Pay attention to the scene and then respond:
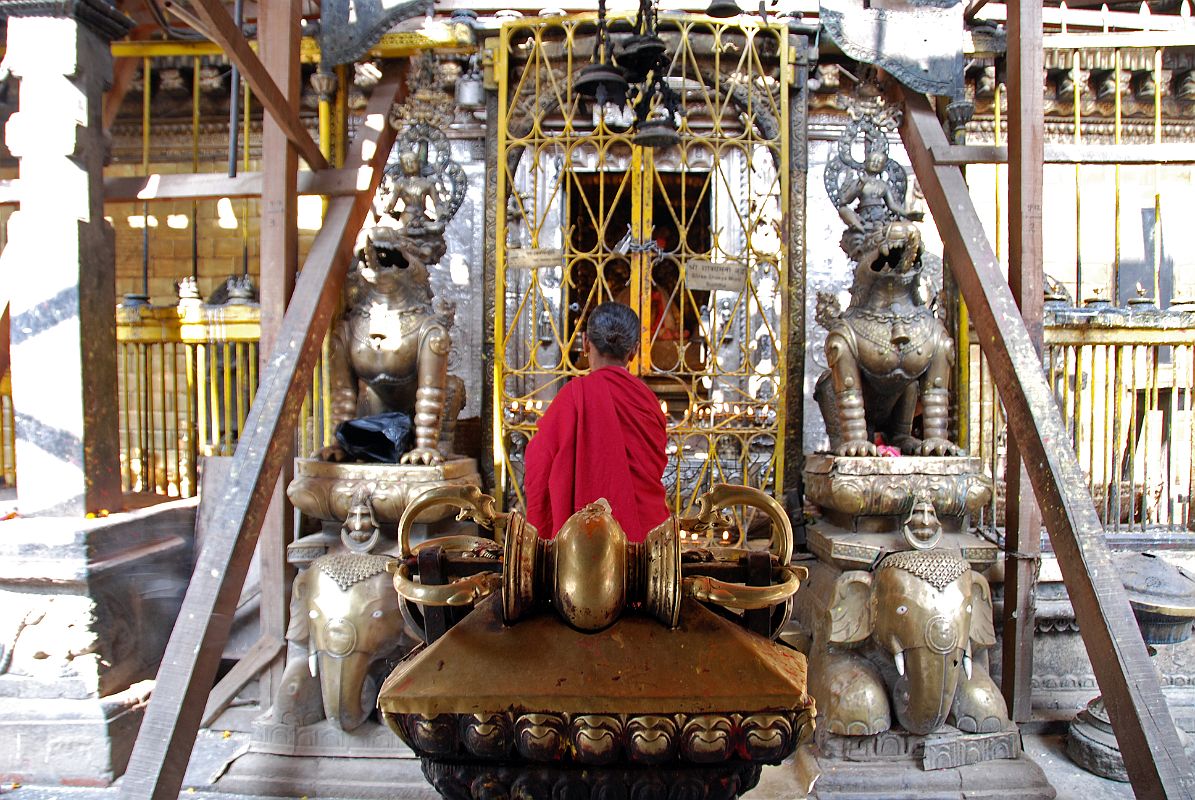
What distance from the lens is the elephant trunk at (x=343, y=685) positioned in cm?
334

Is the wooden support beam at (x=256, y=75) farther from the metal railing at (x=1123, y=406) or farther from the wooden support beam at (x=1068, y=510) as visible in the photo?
the metal railing at (x=1123, y=406)

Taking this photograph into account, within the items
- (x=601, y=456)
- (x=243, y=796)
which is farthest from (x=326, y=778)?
(x=601, y=456)

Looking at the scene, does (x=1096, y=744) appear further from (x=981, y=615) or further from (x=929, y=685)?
(x=929, y=685)

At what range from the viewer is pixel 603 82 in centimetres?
367

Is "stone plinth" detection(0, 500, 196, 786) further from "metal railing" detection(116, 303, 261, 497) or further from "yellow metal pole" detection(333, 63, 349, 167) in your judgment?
"yellow metal pole" detection(333, 63, 349, 167)

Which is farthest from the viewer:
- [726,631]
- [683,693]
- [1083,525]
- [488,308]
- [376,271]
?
[488,308]

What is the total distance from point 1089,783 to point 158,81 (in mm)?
7712

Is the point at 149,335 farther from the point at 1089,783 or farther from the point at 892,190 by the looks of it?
the point at 1089,783

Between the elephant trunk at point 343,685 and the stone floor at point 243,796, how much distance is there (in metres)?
0.41

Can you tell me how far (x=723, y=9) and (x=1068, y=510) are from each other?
3.08 m

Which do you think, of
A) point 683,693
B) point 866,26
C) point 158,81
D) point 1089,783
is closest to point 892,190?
Result: point 866,26

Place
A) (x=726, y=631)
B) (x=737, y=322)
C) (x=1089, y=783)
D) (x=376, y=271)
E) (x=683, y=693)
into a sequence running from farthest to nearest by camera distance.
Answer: (x=737, y=322)
(x=376, y=271)
(x=1089, y=783)
(x=726, y=631)
(x=683, y=693)

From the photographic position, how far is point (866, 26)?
4.10 meters

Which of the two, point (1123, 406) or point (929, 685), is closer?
point (929, 685)
